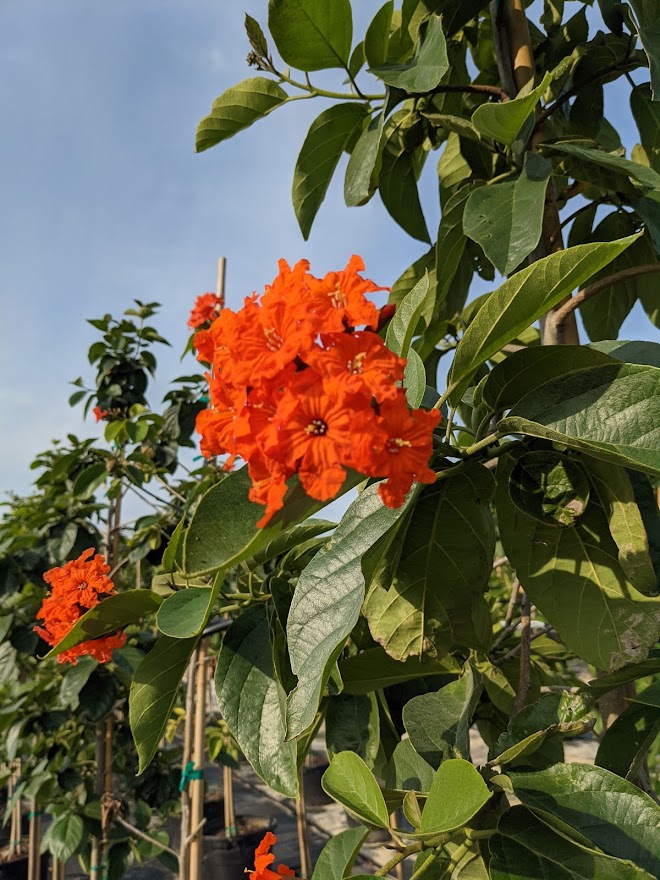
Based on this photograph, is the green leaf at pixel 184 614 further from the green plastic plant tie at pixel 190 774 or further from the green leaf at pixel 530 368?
the green plastic plant tie at pixel 190 774

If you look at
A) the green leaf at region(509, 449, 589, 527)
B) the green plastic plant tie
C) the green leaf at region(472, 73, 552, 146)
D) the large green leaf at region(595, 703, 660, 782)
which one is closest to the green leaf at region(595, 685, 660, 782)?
the large green leaf at region(595, 703, 660, 782)

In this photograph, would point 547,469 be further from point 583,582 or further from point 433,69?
point 433,69

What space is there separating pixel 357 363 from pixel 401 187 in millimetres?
751

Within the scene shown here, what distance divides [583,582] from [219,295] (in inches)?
93.7

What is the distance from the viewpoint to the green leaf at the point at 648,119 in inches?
39.9

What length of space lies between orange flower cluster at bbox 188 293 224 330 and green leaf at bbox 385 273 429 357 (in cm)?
225

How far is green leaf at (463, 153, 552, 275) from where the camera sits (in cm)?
75

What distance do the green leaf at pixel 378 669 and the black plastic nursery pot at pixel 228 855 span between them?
9.29ft

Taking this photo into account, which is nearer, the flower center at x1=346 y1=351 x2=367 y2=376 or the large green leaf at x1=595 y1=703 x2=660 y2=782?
the flower center at x1=346 y1=351 x2=367 y2=376

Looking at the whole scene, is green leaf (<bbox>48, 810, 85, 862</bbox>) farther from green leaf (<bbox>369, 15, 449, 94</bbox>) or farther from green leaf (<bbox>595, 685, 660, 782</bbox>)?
green leaf (<bbox>369, 15, 449, 94</bbox>)

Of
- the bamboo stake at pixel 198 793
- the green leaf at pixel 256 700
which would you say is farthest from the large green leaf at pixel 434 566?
the bamboo stake at pixel 198 793

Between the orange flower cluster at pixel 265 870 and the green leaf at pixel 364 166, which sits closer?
the orange flower cluster at pixel 265 870

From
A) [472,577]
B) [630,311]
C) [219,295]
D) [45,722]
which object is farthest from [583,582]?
[45,722]

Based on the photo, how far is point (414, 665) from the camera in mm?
861
